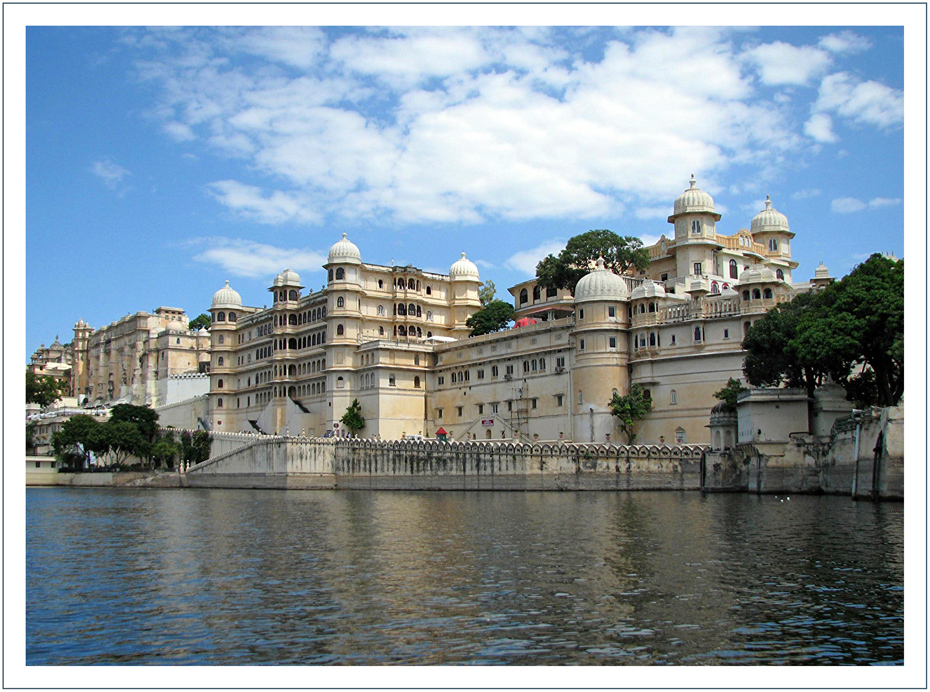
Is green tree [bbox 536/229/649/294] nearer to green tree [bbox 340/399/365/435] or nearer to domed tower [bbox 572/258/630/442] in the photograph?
domed tower [bbox 572/258/630/442]

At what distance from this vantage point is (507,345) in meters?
77.5

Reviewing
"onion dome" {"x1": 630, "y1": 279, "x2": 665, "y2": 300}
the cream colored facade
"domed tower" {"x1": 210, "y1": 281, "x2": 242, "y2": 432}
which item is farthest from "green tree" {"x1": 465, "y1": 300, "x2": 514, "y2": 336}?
the cream colored facade

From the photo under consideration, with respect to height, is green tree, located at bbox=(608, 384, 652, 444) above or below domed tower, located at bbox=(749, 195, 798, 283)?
below

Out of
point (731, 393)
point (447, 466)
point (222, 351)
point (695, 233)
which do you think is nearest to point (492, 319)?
point (695, 233)

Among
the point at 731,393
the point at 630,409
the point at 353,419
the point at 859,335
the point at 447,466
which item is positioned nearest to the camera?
the point at 859,335

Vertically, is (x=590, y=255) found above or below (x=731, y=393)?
above

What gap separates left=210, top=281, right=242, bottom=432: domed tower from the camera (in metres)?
101

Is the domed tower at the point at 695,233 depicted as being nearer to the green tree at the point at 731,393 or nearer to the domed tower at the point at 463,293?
the green tree at the point at 731,393

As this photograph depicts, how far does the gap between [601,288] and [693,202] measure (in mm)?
12414

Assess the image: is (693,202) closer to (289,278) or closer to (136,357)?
(289,278)

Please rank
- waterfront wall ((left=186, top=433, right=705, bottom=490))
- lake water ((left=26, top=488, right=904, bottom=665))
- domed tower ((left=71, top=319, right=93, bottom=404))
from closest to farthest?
1. lake water ((left=26, top=488, right=904, bottom=665))
2. waterfront wall ((left=186, top=433, right=705, bottom=490))
3. domed tower ((left=71, top=319, right=93, bottom=404))

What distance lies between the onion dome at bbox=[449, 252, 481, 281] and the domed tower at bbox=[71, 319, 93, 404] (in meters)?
72.8

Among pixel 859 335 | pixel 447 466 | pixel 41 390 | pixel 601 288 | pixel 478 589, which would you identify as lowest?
pixel 447 466

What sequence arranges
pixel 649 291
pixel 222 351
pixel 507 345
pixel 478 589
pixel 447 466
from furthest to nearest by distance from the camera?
pixel 222 351 < pixel 507 345 < pixel 649 291 < pixel 447 466 < pixel 478 589
